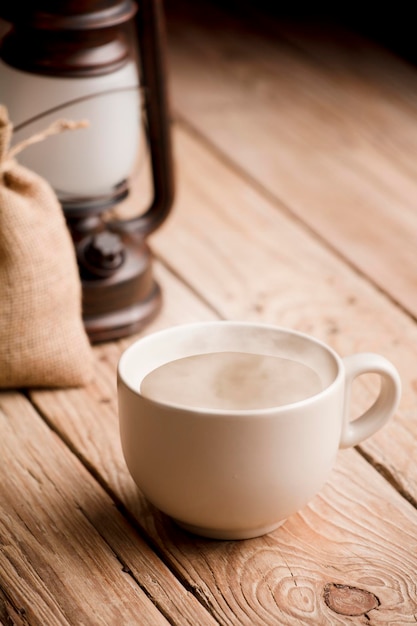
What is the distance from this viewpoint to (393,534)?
0.84m

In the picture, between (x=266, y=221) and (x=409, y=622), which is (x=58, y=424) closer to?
(x=409, y=622)

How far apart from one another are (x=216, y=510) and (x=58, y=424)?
0.27 meters

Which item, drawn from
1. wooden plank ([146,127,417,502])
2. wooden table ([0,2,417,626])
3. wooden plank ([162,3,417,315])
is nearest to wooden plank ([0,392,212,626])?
wooden table ([0,2,417,626])

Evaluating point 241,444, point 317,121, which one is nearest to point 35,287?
point 241,444

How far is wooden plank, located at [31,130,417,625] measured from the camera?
767 mm

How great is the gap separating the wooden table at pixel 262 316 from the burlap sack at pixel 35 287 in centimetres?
3

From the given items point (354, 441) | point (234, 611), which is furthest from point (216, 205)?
point (234, 611)

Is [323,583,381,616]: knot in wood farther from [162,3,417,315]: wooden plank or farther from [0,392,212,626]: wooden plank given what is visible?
[162,3,417,315]: wooden plank

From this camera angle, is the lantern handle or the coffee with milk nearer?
the coffee with milk

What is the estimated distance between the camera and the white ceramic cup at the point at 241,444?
74 cm

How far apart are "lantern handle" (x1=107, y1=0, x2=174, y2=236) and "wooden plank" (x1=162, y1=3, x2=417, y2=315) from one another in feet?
0.95

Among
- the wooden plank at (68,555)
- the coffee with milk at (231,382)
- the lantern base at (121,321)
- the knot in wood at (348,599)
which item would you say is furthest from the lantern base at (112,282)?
the knot in wood at (348,599)

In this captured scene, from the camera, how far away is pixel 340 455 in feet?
3.10

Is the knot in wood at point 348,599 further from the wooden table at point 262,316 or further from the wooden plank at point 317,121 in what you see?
the wooden plank at point 317,121
